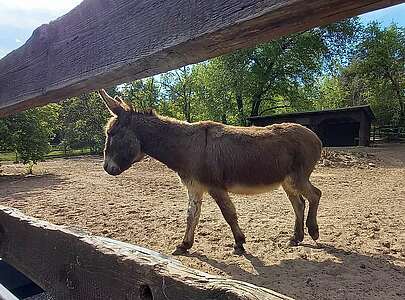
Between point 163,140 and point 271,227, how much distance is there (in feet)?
7.50

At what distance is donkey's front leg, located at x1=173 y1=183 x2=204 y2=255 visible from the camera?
15.2 feet

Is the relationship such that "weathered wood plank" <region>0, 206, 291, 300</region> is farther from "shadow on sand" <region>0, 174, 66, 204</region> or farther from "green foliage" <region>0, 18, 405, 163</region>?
"green foliage" <region>0, 18, 405, 163</region>

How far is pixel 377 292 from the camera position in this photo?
3.34 metres

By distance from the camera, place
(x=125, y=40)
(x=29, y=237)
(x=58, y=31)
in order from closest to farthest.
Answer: (x=125, y=40)
(x=58, y=31)
(x=29, y=237)

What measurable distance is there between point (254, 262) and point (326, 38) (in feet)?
88.4

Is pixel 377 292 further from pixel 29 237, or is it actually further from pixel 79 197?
pixel 79 197

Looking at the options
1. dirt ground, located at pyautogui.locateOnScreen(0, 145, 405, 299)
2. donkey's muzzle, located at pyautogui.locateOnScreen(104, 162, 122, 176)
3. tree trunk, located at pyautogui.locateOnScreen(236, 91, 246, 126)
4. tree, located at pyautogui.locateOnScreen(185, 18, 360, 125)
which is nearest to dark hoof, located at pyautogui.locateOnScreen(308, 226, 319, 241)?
dirt ground, located at pyautogui.locateOnScreen(0, 145, 405, 299)

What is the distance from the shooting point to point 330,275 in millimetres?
3797

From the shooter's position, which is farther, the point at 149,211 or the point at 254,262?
the point at 149,211

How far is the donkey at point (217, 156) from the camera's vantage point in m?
4.59

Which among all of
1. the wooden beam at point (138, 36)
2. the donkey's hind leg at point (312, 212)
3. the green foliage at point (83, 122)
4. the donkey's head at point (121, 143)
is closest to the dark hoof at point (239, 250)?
the donkey's hind leg at point (312, 212)

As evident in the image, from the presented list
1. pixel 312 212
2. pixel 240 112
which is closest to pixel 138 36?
pixel 312 212

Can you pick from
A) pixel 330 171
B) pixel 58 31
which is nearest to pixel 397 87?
pixel 330 171

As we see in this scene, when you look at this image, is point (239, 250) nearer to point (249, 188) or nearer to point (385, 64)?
point (249, 188)
